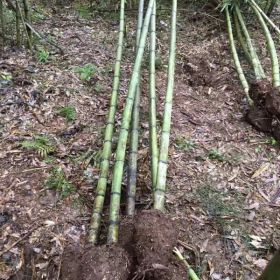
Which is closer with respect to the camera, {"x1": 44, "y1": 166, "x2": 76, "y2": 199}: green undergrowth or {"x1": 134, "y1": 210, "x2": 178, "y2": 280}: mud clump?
{"x1": 134, "y1": 210, "x2": 178, "y2": 280}: mud clump

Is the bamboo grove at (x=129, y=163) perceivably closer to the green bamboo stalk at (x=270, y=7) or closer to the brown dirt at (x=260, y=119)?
the brown dirt at (x=260, y=119)

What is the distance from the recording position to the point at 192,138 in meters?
3.73

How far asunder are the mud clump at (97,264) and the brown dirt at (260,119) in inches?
92.7

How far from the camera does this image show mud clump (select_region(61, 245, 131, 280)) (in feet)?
6.40

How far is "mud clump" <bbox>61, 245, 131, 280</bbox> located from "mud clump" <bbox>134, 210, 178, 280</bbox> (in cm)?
9

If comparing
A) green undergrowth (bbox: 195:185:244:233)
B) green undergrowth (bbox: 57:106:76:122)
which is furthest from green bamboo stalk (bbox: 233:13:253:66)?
green undergrowth (bbox: 57:106:76:122)

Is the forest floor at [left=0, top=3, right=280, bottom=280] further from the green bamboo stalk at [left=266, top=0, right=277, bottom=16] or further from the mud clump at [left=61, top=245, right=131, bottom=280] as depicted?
the green bamboo stalk at [left=266, top=0, right=277, bottom=16]

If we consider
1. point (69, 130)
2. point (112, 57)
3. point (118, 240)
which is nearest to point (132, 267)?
point (118, 240)

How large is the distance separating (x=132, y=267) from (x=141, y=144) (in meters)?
1.63

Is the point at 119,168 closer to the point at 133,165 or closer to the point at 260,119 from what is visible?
the point at 133,165

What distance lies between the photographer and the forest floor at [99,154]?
2.67 meters

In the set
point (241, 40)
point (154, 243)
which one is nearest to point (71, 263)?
point (154, 243)

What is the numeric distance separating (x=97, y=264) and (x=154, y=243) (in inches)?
13.3

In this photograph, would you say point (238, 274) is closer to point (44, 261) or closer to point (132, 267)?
point (132, 267)
